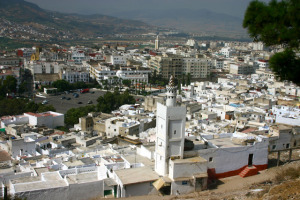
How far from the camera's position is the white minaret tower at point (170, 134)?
13.4 metres

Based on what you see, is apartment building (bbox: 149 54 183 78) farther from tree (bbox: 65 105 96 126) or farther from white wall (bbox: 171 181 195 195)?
white wall (bbox: 171 181 195 195)

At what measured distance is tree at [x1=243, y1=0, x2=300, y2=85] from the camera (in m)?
7.83

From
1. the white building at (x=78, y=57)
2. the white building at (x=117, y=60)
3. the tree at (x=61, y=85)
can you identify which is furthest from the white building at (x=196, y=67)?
the white building at (x=78, y=57)

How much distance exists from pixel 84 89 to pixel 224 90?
50.6 ft

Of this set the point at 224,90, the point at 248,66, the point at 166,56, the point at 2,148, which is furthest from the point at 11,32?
the point at 2,148

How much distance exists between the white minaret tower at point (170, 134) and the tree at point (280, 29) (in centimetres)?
542

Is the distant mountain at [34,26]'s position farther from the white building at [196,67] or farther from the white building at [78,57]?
the white building at [196,67]

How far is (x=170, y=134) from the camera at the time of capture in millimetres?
13484

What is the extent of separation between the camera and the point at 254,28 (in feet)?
27.6

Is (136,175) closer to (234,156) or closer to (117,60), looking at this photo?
(234,156)

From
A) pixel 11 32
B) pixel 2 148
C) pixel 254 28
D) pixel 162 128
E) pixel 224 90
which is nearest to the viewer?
pixel 254 28

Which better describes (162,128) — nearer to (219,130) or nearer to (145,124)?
(219,130)

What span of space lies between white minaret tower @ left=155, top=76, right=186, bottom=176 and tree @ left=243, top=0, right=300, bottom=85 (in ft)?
17.8

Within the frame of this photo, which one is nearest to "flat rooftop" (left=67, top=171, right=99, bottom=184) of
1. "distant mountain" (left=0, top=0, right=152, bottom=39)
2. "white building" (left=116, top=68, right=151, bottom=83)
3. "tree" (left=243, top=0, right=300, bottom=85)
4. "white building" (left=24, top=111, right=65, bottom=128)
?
"tree" (left=243, top=0, right=300, bottom=85)
